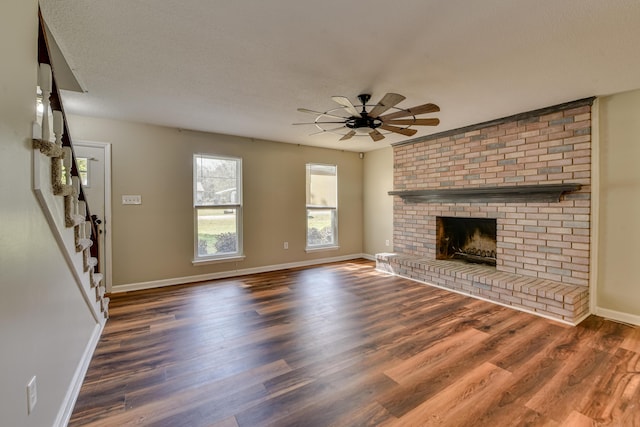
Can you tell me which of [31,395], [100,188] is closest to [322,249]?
[100,188]

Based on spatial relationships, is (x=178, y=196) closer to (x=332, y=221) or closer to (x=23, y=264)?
(x=332, y=221)

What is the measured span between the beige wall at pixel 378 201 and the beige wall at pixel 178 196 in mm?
1184

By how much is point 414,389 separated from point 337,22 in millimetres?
2444

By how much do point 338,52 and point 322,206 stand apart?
3.78 metres

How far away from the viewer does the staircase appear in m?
1.51

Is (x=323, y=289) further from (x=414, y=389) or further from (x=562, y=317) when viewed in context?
(x=562, y=317)

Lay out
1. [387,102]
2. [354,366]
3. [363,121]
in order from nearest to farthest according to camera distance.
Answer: [354,366]
[387,102]
[363,121]

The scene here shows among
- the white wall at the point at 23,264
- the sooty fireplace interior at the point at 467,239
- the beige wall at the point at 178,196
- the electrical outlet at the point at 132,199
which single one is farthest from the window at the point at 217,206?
the sooty fireplace interior at the point at 467,239

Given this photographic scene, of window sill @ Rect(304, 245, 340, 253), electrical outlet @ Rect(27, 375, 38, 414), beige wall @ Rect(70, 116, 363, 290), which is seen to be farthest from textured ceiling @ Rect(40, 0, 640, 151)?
window sill @ Rect(304, 245, 340, 253)

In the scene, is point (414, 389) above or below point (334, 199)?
below

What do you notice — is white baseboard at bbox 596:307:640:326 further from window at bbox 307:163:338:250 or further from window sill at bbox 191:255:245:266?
window sill at bbox 191:255:245:266

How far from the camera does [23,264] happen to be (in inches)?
48.7

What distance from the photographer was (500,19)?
1.80 meters

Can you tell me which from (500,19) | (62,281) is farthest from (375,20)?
(62,281)
